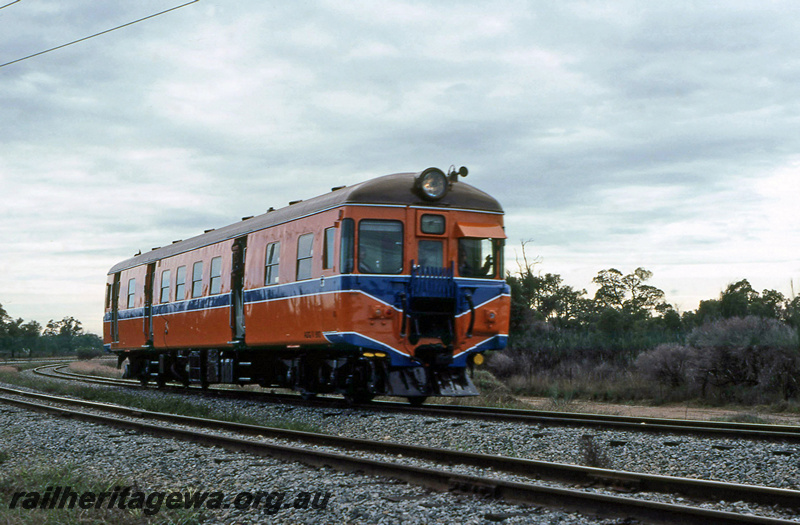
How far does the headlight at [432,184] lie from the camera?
12383 millimetres

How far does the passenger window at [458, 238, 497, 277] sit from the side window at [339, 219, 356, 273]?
184 centimetres

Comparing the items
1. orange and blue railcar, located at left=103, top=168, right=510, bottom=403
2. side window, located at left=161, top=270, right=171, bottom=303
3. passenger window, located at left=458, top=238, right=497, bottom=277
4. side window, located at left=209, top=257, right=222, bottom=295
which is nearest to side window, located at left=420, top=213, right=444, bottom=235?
orange and blue railcar, located at left=103, top=168, right=510, bottom=403

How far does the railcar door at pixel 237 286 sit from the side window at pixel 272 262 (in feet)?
4.06

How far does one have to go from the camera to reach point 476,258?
1278 centimetres

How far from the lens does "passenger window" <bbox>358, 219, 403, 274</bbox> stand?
12.0m

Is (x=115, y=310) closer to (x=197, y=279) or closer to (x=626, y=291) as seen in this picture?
(x=197, y=279)

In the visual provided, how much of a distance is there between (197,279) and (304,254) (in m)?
5.50

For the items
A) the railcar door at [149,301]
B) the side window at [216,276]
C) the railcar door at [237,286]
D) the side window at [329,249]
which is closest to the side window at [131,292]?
the railcar door at [149,301]

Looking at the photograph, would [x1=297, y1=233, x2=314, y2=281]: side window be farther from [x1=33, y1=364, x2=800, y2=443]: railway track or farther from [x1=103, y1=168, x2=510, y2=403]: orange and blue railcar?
[x1=33, y1=364, x2=800, y2=443]: railway track

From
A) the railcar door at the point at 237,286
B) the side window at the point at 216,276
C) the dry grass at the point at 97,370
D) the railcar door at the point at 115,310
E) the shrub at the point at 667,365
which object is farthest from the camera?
the dry grass at the point at 97,370

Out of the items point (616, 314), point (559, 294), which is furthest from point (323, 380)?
point (559, 294)

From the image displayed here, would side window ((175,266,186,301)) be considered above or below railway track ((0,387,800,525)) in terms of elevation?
above

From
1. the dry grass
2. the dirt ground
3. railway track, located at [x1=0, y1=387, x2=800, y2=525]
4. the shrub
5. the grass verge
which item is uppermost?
the shrub

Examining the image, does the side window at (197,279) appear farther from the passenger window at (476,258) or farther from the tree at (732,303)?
the tree at (732,303)
